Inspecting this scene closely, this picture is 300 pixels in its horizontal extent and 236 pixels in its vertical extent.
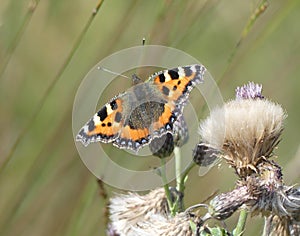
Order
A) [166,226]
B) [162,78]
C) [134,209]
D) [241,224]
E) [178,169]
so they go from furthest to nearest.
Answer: [134,209], [162,78], [178,169], [166,226], [241,224]

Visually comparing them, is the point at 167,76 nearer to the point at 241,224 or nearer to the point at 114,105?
the point at 114,105

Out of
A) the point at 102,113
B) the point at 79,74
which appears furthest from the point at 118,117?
the point at 79,74

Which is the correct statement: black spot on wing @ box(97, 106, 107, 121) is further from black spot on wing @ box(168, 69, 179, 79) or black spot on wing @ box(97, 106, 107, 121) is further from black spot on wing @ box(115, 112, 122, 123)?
black spot on wing @ box(168, 69, 179, 79)

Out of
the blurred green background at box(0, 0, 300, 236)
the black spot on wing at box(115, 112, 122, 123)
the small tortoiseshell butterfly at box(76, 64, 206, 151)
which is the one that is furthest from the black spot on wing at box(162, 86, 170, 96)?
the blurred green background at box(0, 0, 300, 236)

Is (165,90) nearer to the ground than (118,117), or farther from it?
farther from it


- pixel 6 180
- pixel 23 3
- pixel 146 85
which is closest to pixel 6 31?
pixel 23 3
